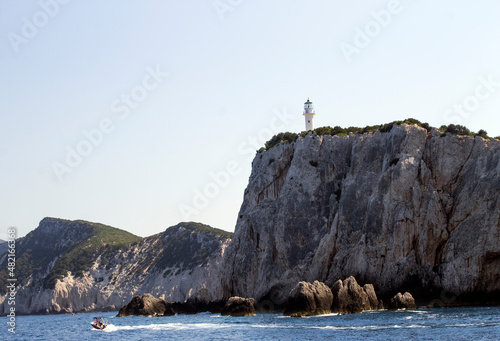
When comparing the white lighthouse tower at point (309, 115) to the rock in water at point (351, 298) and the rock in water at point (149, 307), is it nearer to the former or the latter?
the rock in water at point (149, 307)

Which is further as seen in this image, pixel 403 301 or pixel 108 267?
pixel 108 267

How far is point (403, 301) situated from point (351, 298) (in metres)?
4.32

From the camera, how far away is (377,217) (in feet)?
202

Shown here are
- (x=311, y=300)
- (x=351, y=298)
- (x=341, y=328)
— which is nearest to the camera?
(x=341, y=328)

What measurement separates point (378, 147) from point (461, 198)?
1145 centimetres

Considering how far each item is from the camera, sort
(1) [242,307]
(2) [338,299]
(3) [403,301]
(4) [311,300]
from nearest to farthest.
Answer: (3) [403,301]
(4) [311,300]
(2) [338,299]
(1) [242,307]

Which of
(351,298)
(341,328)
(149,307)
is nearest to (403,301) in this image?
(351,298)

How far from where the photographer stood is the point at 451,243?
185 ft

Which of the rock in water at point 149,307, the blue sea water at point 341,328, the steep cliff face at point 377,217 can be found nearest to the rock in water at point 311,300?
the blue sea water at point 341,328

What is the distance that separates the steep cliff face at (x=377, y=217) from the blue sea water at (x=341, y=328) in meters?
5.27

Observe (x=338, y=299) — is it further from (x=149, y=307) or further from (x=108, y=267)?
(x=108, y=267)

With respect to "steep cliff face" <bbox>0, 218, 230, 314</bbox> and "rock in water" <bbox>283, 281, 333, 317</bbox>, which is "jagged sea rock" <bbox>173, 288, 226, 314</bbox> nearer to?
"rock in water" <bbox>283, 281, 333, 317</bbox>

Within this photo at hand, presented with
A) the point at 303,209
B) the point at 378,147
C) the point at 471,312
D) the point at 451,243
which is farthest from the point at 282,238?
the point at 471,312

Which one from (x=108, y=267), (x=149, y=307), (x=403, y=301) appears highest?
(x=108, y=267)
